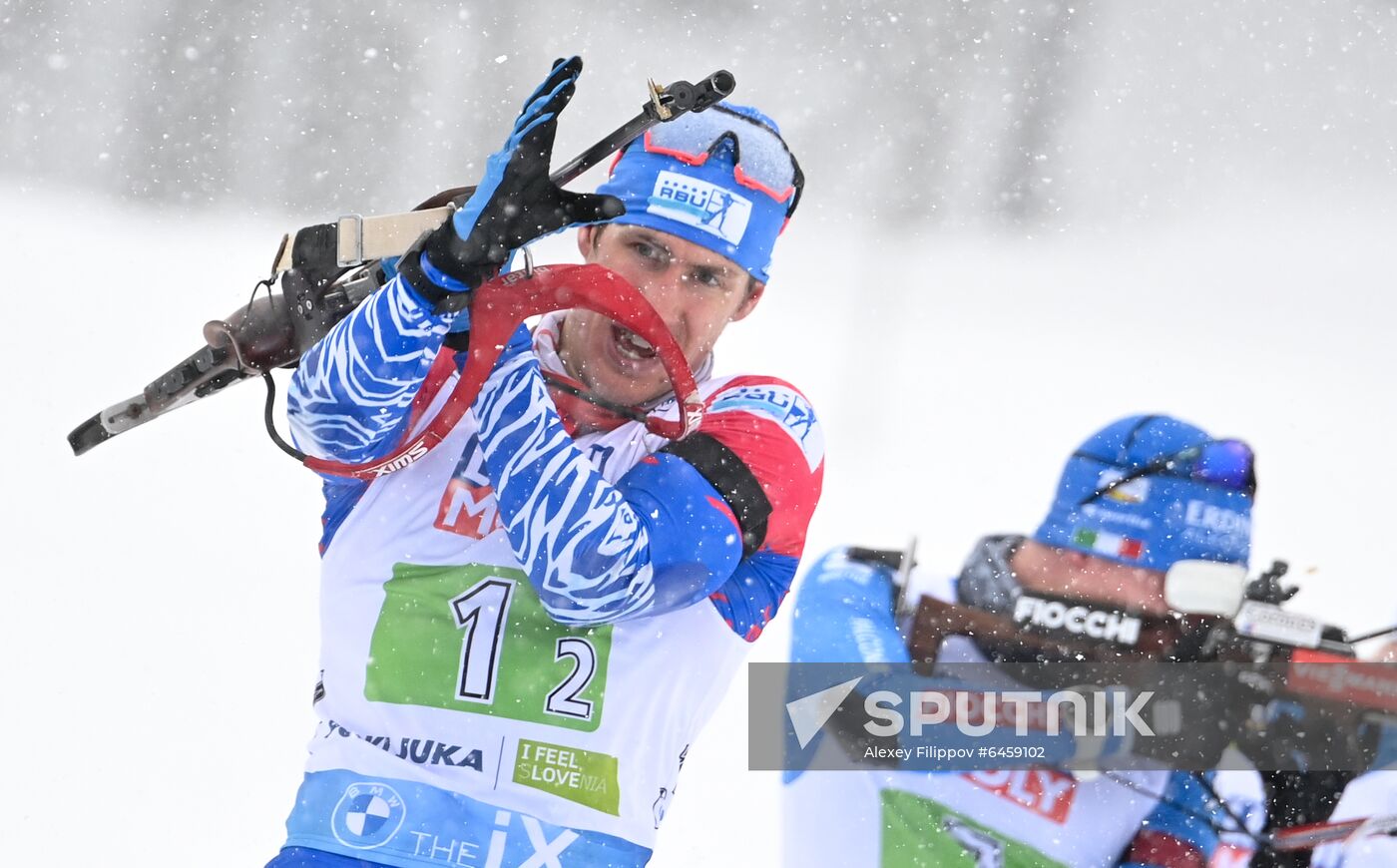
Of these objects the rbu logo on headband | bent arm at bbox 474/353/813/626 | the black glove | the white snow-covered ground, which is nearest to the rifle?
the black glove

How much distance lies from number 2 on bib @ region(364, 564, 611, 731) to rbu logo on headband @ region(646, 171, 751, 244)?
0.75m

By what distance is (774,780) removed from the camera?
4969mm

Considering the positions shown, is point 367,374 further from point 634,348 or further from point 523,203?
point 634,348

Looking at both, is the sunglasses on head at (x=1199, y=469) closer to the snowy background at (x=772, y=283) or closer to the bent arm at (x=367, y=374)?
the snowy background at (x=772, y=283)

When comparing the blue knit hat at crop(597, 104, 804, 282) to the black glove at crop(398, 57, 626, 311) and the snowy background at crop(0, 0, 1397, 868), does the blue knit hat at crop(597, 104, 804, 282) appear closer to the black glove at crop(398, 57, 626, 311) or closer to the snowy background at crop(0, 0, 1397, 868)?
the black glove at crop(398, 57, 626, 311)

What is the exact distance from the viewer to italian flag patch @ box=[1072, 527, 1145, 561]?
11.2ft

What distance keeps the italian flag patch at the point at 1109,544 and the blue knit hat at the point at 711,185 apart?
3.55 feet

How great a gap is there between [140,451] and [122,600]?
784 mm

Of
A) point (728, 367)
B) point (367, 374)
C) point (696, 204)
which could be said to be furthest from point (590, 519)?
point (728, 367)

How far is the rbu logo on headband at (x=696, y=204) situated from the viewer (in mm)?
2787

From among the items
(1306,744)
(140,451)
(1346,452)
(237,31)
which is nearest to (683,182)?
(1306,744)

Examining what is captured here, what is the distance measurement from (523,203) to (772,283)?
581 cm

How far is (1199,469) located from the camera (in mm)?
3467

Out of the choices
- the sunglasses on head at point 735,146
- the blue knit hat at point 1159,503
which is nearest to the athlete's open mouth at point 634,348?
the sunglasses on head at point 735,146
